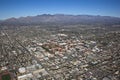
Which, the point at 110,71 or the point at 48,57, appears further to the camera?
the point at 48,57

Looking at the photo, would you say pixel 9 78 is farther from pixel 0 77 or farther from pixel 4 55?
pixel 4 55

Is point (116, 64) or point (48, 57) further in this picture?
point (48, 57)

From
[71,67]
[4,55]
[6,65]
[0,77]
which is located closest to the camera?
[0,77]

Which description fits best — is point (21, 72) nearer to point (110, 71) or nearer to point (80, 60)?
point (80, 60)

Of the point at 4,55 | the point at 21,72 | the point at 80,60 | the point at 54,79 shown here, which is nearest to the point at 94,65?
the point at 80,60

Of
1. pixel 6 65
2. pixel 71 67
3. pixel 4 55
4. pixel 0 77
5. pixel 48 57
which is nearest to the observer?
pixel 0 77

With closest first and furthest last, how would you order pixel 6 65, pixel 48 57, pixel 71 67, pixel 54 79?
pixel 54 79 < pixel 71 67 < pixel 6 65 < pixel 48 57

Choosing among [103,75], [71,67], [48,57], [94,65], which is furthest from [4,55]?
[103,75]

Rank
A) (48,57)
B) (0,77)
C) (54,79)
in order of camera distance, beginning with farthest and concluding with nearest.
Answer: (48,57) → (0,77) → (54,79)
